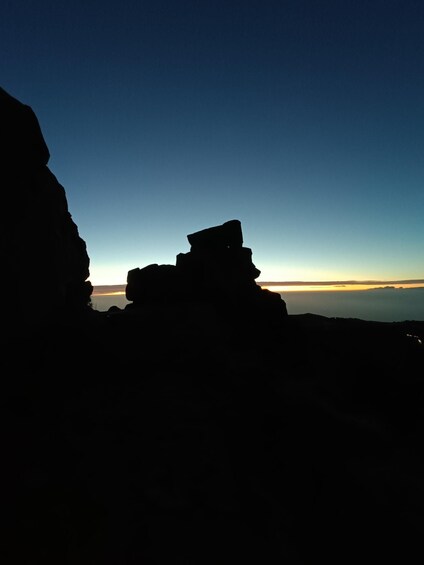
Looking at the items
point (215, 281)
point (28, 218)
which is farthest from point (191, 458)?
point (215, 281)

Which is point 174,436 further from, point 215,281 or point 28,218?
point 215,281

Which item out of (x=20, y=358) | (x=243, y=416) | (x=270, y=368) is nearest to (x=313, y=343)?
(x=270, y=368)

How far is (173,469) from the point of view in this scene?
1407 centimetres

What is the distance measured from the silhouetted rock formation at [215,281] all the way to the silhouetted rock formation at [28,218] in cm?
1791

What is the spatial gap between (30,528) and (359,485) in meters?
14.3

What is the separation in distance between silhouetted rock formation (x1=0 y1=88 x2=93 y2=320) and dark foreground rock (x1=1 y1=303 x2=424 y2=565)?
2920mm

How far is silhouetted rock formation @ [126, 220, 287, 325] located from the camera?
40.3m

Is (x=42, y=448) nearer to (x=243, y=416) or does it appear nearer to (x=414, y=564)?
(x=243, y=416)

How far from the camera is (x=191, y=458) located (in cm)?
1498

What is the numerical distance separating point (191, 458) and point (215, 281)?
28.5 metres

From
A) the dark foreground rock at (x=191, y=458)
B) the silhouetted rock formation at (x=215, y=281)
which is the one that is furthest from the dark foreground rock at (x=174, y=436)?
the silhouetted rock formation at (x=215, y=281)

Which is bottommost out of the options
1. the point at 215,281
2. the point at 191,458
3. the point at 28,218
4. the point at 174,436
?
the point at 191,458

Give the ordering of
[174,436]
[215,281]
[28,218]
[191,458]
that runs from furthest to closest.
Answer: [215,281] < [28,218] < [174,436] < [191,458]

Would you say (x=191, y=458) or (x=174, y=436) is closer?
(x=191, y=458)
